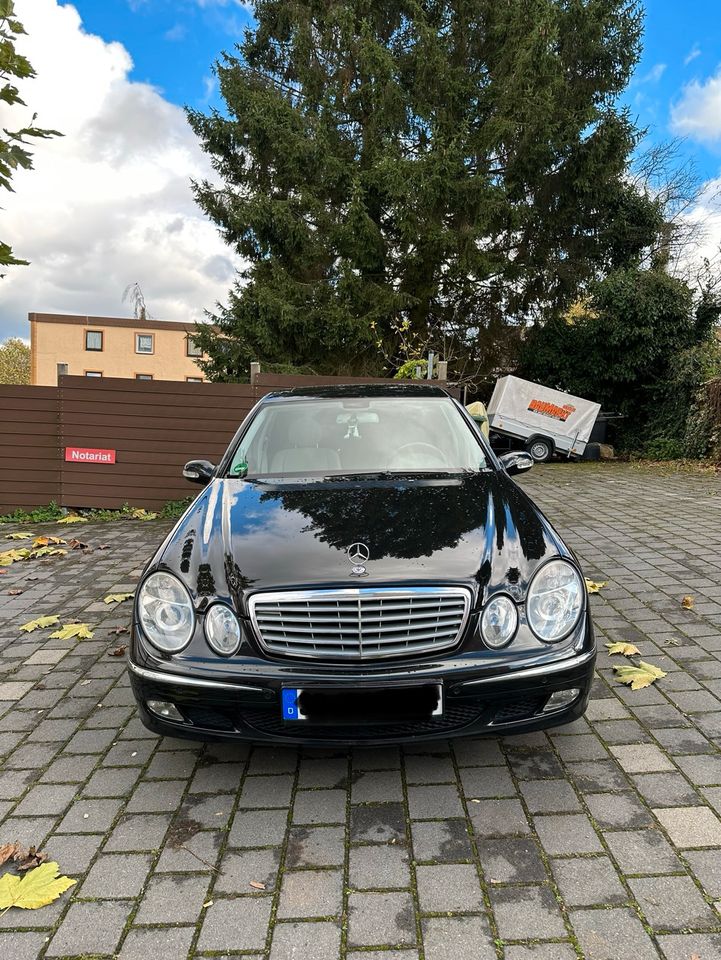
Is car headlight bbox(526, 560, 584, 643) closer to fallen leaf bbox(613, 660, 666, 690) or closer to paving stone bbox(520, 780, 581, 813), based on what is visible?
paving stone bbox(520, 780, 581, 813)

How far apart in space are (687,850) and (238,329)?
655 inches

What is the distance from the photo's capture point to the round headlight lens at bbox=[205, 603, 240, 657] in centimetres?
237

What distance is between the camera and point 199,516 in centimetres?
304

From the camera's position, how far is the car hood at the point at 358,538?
244cm

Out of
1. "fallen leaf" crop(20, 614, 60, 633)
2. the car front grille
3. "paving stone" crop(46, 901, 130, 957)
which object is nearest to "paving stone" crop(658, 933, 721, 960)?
the car front grille

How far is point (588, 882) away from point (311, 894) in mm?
859

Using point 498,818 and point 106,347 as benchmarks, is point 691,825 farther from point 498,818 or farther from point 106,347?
point 106,347

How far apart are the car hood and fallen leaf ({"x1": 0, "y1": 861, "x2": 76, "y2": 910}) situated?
0.99 metres

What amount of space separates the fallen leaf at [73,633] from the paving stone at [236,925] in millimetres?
2588

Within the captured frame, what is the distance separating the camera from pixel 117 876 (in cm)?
211

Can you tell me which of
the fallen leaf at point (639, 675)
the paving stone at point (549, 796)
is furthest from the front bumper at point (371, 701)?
the fallen leaf at point (639, 675)

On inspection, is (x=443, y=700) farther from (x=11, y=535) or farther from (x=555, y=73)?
(x=555, y=73)

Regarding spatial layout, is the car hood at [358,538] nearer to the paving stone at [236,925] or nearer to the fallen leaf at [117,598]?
the paving stone at [236,925]

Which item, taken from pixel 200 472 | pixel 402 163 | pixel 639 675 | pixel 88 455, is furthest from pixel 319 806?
pixel 402 163
